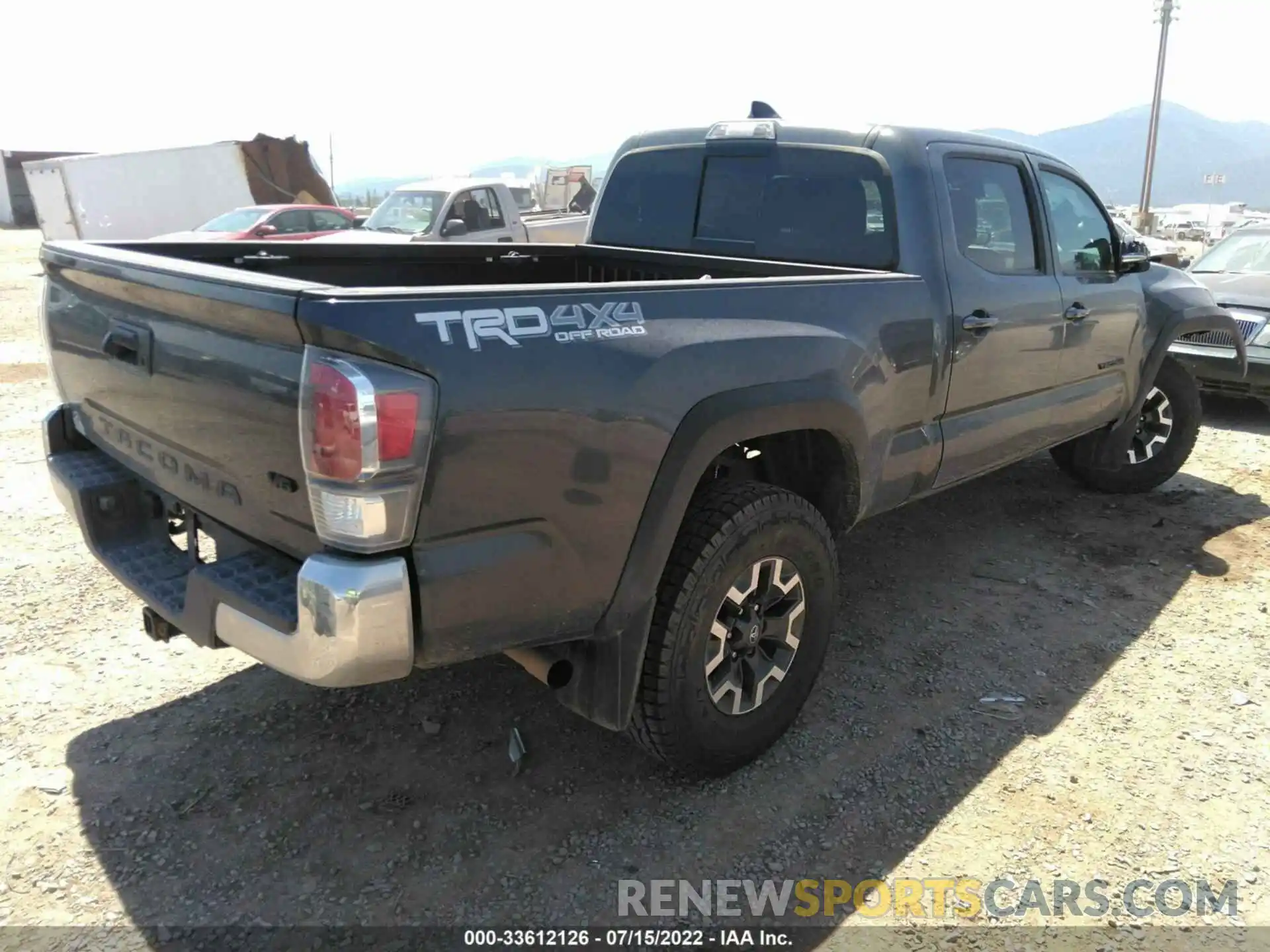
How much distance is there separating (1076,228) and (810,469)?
2.30 meters

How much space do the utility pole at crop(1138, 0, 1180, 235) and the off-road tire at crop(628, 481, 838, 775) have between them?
97.5 feet

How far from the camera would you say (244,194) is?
2194cm

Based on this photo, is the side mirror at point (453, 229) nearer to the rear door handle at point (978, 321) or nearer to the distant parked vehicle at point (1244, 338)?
the distant parked vehicle at point (1244, 338)

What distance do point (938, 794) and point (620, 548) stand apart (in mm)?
1400

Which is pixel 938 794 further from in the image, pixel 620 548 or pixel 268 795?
pixel 268 795

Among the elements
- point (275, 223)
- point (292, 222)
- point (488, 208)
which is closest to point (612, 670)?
point (488, 208)

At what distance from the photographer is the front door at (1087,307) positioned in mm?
4398

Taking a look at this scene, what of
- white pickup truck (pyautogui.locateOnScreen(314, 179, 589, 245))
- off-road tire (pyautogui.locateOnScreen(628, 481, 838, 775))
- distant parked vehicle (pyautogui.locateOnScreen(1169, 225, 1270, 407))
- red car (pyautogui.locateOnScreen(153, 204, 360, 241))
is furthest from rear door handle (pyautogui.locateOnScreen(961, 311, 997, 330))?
red car (pyautogui.locateOnScreen(153, 204, 360, 241))

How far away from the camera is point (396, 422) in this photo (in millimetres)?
1978

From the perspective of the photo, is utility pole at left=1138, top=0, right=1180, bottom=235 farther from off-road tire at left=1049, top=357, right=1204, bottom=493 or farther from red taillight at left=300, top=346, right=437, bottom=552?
red taillight at left=300, top=346, right=437, bottom=552

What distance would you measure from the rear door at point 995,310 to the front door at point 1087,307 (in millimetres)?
132

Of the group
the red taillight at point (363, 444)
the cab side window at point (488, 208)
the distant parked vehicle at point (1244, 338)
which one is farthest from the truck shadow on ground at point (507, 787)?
the cab side window at point (488, 208)

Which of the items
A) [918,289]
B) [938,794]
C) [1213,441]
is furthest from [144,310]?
[1213,441]

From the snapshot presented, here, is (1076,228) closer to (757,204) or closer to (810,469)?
(757,204)
